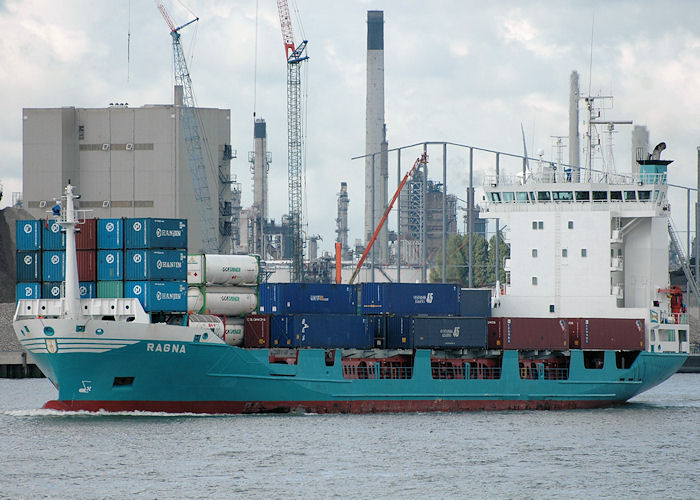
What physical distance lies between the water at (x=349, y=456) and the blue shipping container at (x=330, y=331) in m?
2.60

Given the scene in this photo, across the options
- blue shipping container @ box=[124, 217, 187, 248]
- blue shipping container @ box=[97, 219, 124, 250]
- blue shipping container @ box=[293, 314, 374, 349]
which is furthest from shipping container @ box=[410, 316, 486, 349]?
blue shipping container @ box=[97, 219, 124, 250]

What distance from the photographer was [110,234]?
3859 cm

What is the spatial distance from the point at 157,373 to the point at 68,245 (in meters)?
5.21

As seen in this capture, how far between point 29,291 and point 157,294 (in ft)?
14.7

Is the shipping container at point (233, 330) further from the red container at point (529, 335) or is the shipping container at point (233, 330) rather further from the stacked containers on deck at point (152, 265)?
the red container at point (529, 335)

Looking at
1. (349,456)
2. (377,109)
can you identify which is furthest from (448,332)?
(377,109)

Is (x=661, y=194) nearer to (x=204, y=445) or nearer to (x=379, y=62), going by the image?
(x=204, y=445)

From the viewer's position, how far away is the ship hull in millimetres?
37969

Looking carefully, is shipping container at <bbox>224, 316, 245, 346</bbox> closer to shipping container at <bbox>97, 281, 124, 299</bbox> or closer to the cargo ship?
the cargo ship

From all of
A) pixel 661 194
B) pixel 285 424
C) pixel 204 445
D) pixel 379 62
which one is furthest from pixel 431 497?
pixel 379 62

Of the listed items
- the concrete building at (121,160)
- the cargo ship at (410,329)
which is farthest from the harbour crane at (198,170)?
the cargo ship at (410,329)

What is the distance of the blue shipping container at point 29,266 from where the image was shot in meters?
39.2

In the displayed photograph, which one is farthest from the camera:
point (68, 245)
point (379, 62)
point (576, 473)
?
point (379, 62)

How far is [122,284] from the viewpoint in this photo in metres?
38.5
